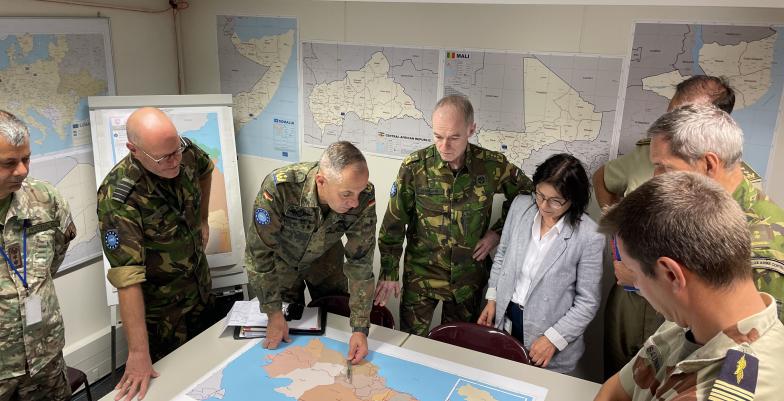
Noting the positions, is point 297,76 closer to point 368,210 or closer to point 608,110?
point 368,210

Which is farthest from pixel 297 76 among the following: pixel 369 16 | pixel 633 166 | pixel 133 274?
pixel 633 166

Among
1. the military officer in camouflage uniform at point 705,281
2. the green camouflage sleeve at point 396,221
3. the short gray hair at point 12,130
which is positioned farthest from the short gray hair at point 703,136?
the short gray hair at point 12,130

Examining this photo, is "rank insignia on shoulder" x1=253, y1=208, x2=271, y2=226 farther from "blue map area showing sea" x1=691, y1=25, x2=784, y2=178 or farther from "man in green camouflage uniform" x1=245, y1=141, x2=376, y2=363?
"blue map area showing sea" x1=691, y1=25, x2=784, y2=178

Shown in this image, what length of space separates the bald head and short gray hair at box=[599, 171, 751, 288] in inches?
68.4

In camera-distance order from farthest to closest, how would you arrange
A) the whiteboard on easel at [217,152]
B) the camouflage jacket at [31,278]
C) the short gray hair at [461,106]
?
the whiteboard on easel at [217,152], the short gray hair at [461,106], the camouflage jacket at [31,278]

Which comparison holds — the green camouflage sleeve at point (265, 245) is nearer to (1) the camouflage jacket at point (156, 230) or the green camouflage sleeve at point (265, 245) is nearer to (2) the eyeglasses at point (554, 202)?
(1) the camouflage jacket at point (156, 230)

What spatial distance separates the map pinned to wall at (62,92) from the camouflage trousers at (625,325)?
9.75 ft

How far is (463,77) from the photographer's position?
116 inches

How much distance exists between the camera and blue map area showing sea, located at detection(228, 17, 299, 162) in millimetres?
3441

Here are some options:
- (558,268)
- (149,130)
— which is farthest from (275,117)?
(558,268)

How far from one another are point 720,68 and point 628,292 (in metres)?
1.11

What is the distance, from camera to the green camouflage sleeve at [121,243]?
6.47 ft

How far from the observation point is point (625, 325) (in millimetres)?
2371

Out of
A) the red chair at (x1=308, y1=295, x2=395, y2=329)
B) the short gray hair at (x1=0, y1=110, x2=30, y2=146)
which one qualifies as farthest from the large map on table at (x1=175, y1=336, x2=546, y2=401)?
the short gray hair at (x1=0, y1=110, x2=30, y2=146)
